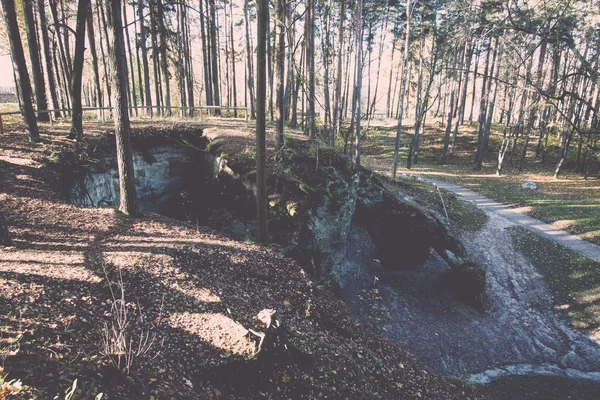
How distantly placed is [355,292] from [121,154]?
1026 cm

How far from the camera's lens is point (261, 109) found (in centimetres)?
865

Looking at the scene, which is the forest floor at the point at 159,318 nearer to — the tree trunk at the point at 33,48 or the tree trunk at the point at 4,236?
the tree trunk at the point at 4,236

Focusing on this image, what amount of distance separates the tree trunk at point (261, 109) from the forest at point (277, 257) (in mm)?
51

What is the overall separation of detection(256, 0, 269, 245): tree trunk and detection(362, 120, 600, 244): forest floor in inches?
672

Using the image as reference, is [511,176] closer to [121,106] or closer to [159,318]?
[121,106]

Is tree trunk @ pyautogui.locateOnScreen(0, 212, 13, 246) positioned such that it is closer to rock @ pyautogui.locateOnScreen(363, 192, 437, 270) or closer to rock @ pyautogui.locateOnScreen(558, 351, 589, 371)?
rock @ pyautogui.locateOnScreen(363, 192, 437, 270)

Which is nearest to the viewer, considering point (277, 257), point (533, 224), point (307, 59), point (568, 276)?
point (277, 257)

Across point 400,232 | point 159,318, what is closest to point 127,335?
point 159,318

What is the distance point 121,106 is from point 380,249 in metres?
13.0

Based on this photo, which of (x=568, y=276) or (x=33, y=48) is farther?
(x=568, y=276)

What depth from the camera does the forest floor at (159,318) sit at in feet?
13.9

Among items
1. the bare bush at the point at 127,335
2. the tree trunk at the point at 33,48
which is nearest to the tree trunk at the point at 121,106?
the bare bush at the point at 127,335

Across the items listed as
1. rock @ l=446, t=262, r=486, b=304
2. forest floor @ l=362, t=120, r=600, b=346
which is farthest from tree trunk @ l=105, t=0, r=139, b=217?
forest floor @ l=362, t=120, r=600, b=346

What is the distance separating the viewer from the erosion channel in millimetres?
11477
